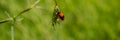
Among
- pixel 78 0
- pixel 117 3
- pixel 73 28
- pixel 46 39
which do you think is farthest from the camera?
pixel 117 3

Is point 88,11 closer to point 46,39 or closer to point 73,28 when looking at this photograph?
point 73,28

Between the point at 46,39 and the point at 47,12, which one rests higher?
the point at 47,12

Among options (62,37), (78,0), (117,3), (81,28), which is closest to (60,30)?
(62,37)

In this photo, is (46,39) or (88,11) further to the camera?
(88,11)

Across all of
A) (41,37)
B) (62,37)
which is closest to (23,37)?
(41,37)

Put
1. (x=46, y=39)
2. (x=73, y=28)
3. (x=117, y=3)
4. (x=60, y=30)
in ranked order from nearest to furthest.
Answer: (x=46, y=39)
(x=60, y=30)
(x=73, y=28)
(x=117, y=3)

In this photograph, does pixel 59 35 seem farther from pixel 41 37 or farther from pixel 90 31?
pixel 90 31
